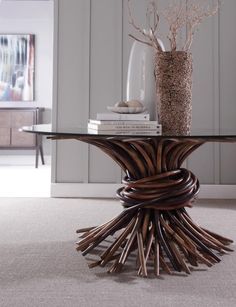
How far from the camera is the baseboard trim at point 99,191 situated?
3.65 metres

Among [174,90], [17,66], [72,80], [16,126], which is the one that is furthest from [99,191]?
[17,66]

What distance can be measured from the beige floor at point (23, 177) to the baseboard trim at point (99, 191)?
211 millimetres

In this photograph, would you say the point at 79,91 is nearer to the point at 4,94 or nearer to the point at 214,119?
the point at 214,119

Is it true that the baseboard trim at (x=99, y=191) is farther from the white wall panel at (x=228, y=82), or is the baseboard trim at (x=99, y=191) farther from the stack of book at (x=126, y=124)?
the stack of book at (x=126, y=124)

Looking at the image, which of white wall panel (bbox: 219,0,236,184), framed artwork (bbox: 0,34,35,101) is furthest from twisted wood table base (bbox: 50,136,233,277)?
framed artwork (bbox: 0,34,35,101)

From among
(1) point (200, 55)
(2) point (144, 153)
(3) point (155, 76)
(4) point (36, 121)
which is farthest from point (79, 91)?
(4) point (36, 121)

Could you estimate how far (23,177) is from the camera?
5289 mm

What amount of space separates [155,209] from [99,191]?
194cm

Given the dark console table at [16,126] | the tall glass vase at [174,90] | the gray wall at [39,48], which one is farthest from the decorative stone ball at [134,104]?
the gray wall at [39,48]

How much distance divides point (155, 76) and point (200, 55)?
194 centimetres

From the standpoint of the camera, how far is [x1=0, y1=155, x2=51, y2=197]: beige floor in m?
3.98

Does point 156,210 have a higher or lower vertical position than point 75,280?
higher

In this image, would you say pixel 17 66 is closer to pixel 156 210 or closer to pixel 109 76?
pixel 109 76

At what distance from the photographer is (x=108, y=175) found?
371 cm
